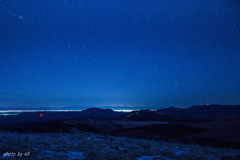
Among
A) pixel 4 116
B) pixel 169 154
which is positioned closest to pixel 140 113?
pixel 169 154

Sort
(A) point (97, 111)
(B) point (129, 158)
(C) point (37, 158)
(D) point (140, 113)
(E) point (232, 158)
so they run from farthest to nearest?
1. (A) point (97, 111)
2. (D) point (140, 113)
3. (E) point (232, 158)
4. (B) point (129, 158)
5. (C) point (37, 158)

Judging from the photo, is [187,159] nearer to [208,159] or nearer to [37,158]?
[208,159]

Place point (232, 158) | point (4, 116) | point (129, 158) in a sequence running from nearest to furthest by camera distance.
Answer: point (129, 158) → point (232, 158) → point (4, 116)

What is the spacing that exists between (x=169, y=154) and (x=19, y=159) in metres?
7.46

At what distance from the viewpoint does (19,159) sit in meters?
6.16

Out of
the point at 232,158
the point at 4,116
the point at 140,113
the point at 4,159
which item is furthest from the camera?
the point at 4,116

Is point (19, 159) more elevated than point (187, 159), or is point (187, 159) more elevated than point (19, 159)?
point (19, 159)

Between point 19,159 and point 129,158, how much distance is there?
4.84 m

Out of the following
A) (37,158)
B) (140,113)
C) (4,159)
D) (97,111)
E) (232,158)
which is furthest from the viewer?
(97,111)

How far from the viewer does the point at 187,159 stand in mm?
7703

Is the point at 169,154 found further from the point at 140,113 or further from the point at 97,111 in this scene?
the point at 97,111

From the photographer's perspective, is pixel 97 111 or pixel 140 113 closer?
pixel 140 113

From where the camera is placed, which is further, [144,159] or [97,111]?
[97,111]

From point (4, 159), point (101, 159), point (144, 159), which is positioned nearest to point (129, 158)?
point (144, 159)
